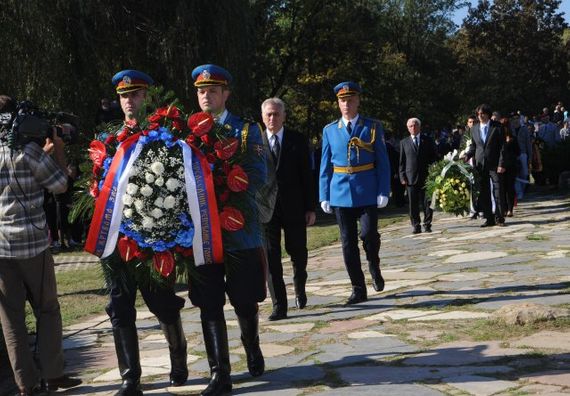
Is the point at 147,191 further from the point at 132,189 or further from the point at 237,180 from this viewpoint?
the point at 237,180

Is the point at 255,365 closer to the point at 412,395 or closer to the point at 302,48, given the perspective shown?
the point at 412,395

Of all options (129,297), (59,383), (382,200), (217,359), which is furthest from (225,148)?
(382,200)

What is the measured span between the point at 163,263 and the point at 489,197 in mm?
10320

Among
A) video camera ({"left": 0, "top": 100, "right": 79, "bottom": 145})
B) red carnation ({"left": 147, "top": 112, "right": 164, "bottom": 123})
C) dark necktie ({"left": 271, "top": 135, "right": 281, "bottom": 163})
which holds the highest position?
video camera ({"left": 0, "top": 100, "right": 79, "bottom": 145})

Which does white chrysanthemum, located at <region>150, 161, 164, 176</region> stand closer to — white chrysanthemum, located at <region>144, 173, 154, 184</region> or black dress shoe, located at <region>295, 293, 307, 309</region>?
white chrysanthemum, located at <region>144, 173, 154, 184</region>

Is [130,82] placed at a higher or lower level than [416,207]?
higher

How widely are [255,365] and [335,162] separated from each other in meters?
3.35

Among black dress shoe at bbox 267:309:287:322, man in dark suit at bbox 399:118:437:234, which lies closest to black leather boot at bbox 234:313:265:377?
black dress shoe at bbox 267:309:287:322

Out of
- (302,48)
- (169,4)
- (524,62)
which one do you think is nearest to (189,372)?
(169,4)

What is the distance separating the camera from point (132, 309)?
5.60 metres

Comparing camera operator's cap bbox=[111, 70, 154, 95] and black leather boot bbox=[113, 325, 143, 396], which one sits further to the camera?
camera operator's cap bbox=[111, 70, 154, 95]

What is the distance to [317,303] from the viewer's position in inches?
341

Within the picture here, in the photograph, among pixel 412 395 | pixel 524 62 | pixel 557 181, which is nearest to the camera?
pixel 412 395

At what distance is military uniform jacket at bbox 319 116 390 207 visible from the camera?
8.52 metres
